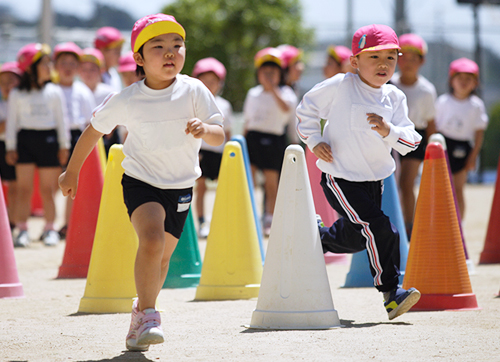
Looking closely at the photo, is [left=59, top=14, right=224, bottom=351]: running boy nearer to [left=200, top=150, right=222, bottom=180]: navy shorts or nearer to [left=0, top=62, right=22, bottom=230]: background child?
[left=200, top=150, right=222, bottom=180]: navy shorts

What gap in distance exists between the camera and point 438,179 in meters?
4.48

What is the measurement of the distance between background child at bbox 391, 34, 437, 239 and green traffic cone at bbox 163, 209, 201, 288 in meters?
2.68

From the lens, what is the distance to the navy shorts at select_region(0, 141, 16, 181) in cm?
902

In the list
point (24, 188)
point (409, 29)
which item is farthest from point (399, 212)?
point (409, 29)

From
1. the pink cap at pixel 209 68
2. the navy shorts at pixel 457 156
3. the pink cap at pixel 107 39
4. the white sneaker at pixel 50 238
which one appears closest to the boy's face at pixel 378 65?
the navy shorts at pixel 457 156

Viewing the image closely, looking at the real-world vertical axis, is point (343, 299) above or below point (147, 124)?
below

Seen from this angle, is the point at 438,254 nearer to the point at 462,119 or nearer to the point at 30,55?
the point at 462,119

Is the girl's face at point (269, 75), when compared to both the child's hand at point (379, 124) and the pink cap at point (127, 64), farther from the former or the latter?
the child's hand at point (379, 124)

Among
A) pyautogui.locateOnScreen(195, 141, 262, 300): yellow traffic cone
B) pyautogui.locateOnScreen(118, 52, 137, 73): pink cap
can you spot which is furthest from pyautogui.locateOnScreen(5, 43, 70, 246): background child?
pyautogui.locateOnScreen(195, 141, 262, 300): yellow traffic cone

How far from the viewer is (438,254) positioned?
4.39m

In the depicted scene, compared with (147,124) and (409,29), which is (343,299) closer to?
(147,124)

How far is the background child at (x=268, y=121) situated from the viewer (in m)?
9.12

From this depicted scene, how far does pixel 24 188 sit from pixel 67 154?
68 centimetres

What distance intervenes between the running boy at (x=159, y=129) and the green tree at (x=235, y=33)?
58.4 feet
